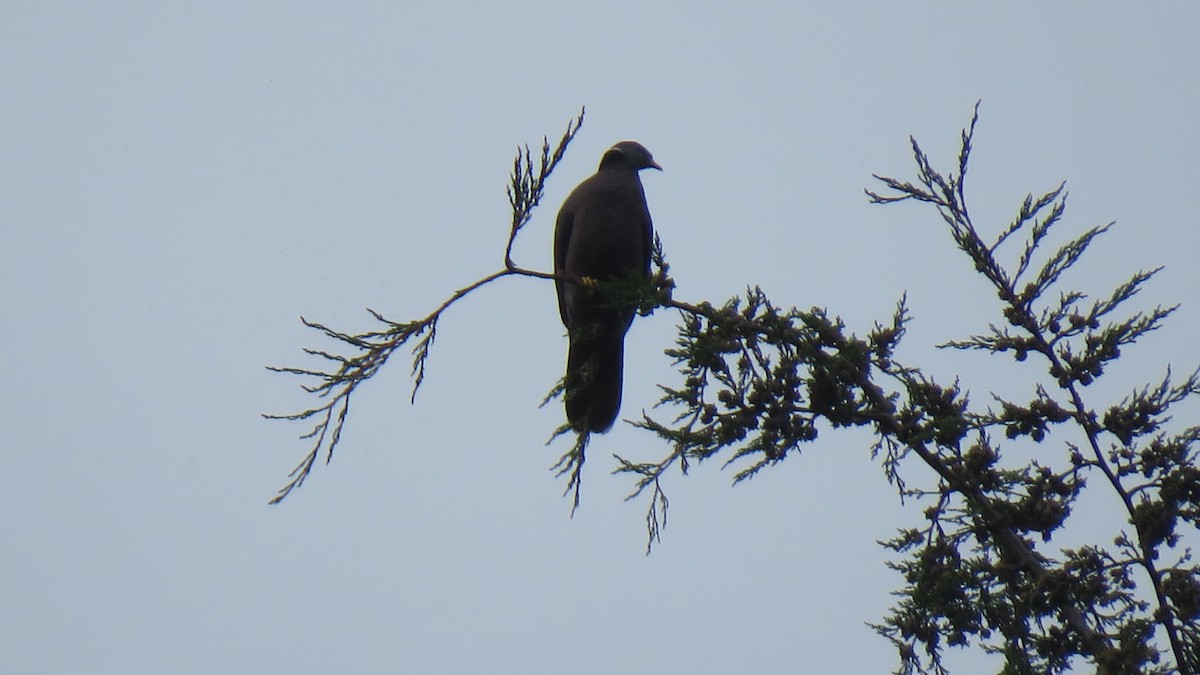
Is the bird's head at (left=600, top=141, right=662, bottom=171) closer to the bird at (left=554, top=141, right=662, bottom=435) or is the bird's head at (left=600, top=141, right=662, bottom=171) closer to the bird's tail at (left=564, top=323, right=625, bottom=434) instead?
the bird at (left=554, top=141, right=662, bottom=435)

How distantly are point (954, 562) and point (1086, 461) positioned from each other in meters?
0.46

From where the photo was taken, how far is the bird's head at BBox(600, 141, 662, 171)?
641cm

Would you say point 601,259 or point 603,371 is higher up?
point 601,259

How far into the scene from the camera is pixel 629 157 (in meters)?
6.53

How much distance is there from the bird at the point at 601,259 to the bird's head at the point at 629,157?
0.13m

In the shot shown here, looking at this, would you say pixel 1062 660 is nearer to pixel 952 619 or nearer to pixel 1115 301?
pixel 952 619

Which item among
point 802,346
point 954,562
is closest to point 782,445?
point 802,346

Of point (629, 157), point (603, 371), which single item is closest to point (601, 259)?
point (603, 371)

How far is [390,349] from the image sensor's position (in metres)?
3.40

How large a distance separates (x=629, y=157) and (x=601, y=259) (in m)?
1.04

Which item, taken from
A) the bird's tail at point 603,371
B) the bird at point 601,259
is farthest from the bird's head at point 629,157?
the bird's tail at point 603,371

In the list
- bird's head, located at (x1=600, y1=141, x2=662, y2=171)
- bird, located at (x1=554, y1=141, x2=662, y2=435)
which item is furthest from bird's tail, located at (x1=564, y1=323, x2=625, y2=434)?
bird's head, located at (x1=600, y1=141, x2=662, y2=171)

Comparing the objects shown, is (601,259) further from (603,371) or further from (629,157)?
(629,157)

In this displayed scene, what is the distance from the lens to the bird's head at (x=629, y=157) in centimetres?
641
